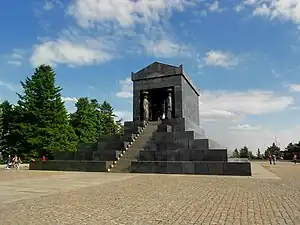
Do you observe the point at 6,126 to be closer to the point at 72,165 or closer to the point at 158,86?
the point at 158,86

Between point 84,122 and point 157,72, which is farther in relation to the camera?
point 84,122

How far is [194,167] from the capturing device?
16188 mm

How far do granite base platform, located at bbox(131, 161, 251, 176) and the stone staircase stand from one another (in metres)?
0.97

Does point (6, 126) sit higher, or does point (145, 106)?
point (145, 106)

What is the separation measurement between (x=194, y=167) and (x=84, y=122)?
36.3 m

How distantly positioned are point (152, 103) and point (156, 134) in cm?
1088

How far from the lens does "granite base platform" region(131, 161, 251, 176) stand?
602 inches

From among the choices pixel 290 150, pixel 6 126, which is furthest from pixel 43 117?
pixel 290 150

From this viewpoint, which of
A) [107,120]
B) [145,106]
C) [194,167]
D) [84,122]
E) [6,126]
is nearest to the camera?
[194,167]

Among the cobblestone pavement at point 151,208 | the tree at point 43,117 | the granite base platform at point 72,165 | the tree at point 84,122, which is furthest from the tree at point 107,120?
the cobblestone pavement at point 151,208

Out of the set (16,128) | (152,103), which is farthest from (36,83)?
(152,103)

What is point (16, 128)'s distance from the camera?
38.6 m

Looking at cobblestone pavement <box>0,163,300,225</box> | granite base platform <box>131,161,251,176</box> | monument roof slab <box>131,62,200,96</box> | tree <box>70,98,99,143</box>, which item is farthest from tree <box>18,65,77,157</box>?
cobblestone pavement <box>0,163,300,225</box>

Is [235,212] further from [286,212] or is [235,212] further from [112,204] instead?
[112,204]
